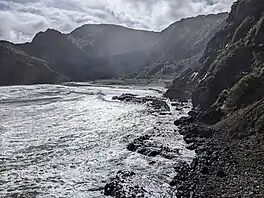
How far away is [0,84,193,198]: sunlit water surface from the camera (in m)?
36.0

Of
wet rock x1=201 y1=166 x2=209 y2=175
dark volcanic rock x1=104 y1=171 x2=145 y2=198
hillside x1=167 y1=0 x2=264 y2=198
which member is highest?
hillside x1=167 y1=0 x2=264 y2=198

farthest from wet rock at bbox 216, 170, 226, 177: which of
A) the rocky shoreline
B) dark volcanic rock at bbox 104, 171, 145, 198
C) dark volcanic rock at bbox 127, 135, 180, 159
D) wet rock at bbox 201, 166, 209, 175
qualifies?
dark volcanic rock at bbox 127, 135, 180, 159

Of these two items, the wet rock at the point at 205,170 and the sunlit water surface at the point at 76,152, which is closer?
the sunlit water surface at the point at 76,152

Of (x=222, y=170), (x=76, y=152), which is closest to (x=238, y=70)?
(x=76, y=152)

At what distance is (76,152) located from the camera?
4847cm

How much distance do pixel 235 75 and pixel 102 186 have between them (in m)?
43.7

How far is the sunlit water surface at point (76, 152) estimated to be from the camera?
1418 inches

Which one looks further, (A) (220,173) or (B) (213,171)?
(B) (213,171)

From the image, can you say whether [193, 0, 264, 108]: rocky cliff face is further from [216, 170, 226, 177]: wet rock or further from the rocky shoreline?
[216, 170, 226, 177]: wet rock

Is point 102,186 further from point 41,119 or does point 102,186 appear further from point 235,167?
point 41,119

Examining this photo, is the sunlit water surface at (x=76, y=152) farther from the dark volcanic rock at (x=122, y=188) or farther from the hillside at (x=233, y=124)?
the hillside at (x=233, y=124)

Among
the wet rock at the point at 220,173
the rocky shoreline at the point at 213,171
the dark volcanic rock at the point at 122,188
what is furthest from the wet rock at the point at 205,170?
the dark volcanic rock at the point at 122,188

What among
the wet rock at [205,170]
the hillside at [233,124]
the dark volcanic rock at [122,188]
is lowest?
the dark volcanic rock at [122,188]

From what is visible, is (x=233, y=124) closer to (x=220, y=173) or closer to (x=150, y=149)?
(x=150, y=149)
